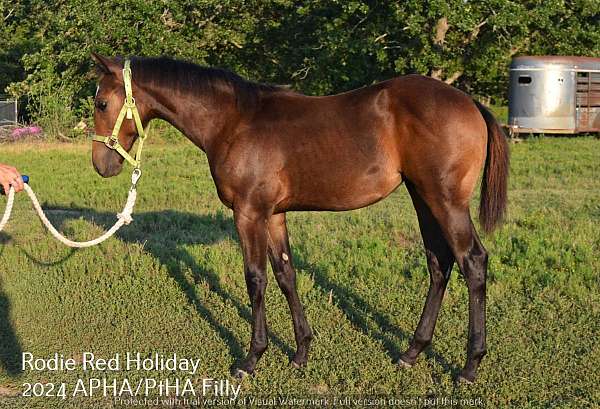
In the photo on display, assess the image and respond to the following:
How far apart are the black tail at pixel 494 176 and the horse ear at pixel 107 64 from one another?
2.55 meters

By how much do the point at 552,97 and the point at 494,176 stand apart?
1824cm

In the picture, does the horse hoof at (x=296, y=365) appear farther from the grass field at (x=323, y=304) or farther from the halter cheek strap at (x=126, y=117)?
the halter cheek strap at (x=126, y=117)

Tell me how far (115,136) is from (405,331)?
105 inches

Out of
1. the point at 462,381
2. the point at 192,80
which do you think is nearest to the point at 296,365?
the point at 462,381

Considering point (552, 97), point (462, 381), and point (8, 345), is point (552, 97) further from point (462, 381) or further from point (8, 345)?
point (8, 345)

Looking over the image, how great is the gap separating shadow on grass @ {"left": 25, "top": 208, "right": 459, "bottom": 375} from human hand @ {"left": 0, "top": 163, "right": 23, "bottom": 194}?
2035mm

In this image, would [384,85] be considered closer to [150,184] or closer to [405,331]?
[405,331]

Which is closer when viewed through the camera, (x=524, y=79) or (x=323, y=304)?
(x=323, y=304)

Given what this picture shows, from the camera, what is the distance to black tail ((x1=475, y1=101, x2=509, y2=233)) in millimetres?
4918

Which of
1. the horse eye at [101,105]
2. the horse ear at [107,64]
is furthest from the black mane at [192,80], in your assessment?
the horse eye at [101,105]

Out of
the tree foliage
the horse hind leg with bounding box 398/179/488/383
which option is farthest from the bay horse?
the tree foliage

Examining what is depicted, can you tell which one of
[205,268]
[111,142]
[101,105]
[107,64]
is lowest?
[205,268]

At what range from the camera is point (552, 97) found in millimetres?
21750

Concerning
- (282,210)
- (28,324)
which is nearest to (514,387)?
(282,210)
